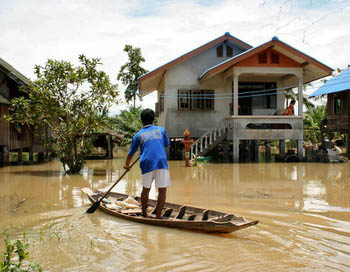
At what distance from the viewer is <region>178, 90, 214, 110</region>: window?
67.3ft

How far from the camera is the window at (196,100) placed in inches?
808

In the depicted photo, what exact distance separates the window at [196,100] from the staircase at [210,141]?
4.36 ft

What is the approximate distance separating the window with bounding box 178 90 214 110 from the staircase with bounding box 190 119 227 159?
133 centimetres

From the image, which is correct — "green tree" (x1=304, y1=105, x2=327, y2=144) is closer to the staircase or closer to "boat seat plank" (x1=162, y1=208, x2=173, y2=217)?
the staircase

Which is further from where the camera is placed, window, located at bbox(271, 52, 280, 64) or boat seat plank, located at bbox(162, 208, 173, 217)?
window, located at bbox(271, 52, 280, 64)

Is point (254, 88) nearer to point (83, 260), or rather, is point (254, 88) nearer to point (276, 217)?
point (276, 217)

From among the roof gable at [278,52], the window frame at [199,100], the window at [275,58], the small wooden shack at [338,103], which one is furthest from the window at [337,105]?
the window frame at [199,100]

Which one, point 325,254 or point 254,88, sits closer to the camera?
point 325,254

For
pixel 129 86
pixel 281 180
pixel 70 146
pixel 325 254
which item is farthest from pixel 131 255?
pixel 129 86

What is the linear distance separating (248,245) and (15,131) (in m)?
15.2

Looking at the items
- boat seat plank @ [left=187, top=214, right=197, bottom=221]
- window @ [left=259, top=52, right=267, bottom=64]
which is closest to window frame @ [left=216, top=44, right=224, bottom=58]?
window @ [left=259, top=52, right=267, bottom=64]

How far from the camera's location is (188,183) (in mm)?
11703

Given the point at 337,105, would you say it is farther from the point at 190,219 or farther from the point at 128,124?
the point at 128,124

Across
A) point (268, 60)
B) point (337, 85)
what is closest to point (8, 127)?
point (268, 60)
